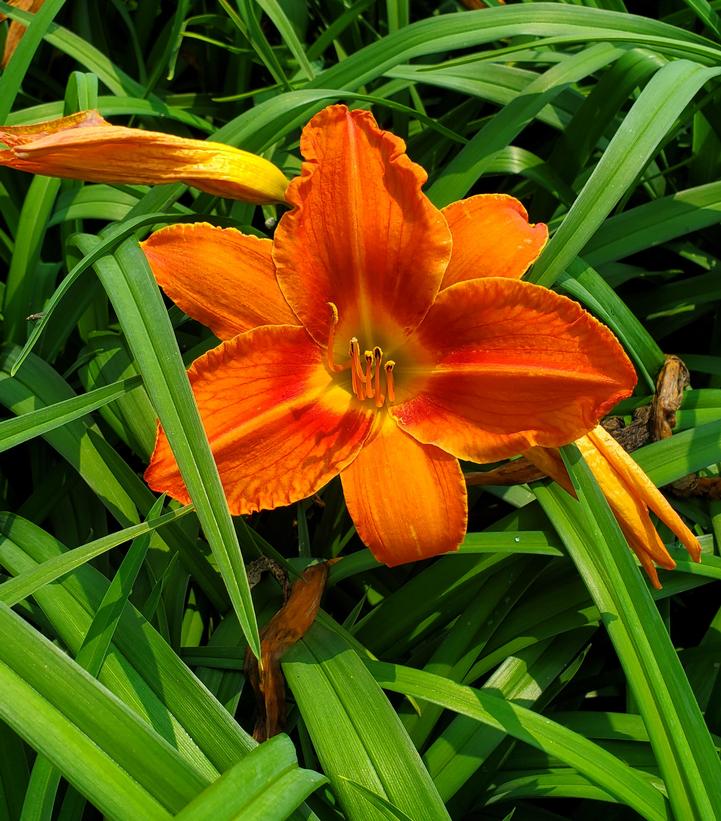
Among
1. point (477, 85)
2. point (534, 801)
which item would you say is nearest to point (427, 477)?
point (534, 801)

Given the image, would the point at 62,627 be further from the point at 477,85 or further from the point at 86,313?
the point at 477,85

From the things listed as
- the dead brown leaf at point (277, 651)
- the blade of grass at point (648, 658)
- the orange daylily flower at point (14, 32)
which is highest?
the orange daylily flower at point (14, 32)

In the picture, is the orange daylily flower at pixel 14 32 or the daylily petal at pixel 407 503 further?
the orange daylily flower at pixel 14 32

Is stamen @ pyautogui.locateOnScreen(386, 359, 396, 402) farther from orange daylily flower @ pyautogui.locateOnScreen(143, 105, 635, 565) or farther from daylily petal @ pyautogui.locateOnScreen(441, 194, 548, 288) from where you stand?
daylily petal @ pyautogui.locateOnScreen(441, 194, 548, 288)

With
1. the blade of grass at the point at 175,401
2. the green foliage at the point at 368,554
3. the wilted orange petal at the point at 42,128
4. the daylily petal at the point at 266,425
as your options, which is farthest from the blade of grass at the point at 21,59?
the daylily petal at the point at 266,425

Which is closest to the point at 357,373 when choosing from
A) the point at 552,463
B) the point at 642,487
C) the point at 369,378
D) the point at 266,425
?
the point at 369,378

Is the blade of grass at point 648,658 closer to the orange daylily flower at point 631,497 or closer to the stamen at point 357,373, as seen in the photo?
the orange daylily flower at point 631,497

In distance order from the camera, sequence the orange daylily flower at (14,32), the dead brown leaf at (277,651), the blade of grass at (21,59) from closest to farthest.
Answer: the dead brown leaf at (277,651)
the blade of grass at (21,59)
the orange daylily flower at (14,32)
